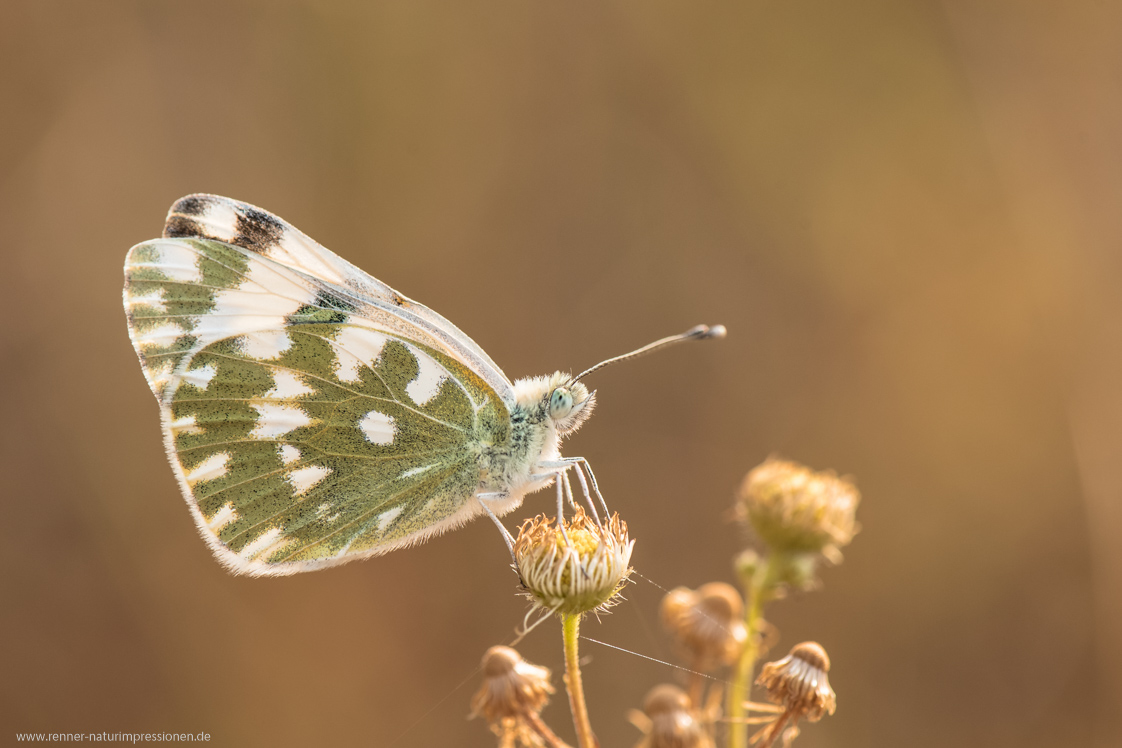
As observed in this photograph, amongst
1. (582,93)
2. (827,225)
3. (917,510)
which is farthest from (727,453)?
(582,93)

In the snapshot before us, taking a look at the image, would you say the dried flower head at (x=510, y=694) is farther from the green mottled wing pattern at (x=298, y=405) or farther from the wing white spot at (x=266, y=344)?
the wing white spot at (x=266, y=344)

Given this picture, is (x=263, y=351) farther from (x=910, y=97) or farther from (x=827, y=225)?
(x=910, y=97)

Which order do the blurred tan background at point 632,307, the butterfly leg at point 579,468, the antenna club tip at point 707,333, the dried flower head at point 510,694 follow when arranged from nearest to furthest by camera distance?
1. the dried flower head at point 510,694
2. the butterfly leg at point 579,468
3. the antenna club tip at point 707,333
4. the blurred tan background at point 632,307

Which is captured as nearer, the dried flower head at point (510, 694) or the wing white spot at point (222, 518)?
the dried flower head at point (510, 694)

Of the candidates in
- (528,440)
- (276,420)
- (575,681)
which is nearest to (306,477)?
(276,420)

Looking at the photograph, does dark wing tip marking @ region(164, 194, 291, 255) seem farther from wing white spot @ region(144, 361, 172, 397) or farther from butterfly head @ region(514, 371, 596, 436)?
butterfly head @ region(514, 371, 596, 436)

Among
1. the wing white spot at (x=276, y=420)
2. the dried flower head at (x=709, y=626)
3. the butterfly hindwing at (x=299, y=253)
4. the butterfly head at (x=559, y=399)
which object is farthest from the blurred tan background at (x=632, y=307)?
the wing white spot at (x=276, y=420)
